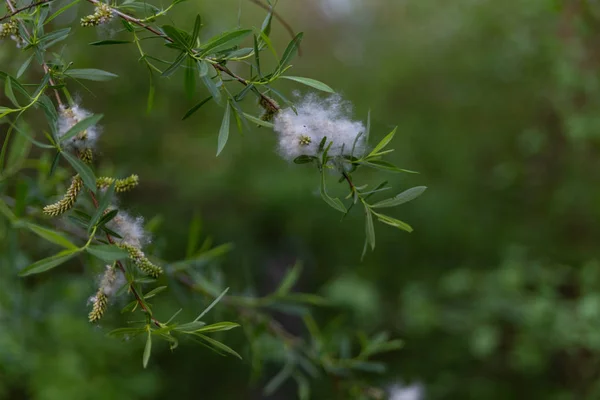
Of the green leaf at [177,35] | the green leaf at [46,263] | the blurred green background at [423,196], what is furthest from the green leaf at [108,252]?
the blurred green background at [423,196]

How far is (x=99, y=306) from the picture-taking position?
0.34 metres

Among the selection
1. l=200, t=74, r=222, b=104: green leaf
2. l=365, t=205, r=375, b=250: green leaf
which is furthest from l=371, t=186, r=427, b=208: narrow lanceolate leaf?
l=200, t=74, r=222, b=104: green leaf

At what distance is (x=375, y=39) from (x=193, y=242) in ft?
5.11

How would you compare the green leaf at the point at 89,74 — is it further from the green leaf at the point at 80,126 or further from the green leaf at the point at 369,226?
the green leaf at the point at 369,226

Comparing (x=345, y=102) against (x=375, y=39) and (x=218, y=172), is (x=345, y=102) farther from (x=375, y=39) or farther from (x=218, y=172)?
(x=375, y=39)

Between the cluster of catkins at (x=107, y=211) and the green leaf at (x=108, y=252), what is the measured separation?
22 mm

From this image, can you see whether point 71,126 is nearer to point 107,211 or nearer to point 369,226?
point 107,211

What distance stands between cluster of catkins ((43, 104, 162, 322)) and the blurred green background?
4.32ft

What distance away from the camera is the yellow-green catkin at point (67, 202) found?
13.4 inches

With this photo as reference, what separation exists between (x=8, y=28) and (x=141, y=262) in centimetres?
Answer: 15

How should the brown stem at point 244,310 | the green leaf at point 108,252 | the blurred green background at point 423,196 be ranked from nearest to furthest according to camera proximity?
1. the green leaf at point 108,252
2. the brown stem at point 244,310
3. the blurred green background at point 423,196

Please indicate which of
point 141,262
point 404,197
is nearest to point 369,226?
point 404,197

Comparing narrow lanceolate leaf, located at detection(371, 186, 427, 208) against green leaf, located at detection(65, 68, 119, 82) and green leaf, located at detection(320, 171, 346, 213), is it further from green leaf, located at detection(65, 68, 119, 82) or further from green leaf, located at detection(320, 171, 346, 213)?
green leaf, located at detection(65, 68, 119, 82)

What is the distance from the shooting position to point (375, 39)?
6.98ft
